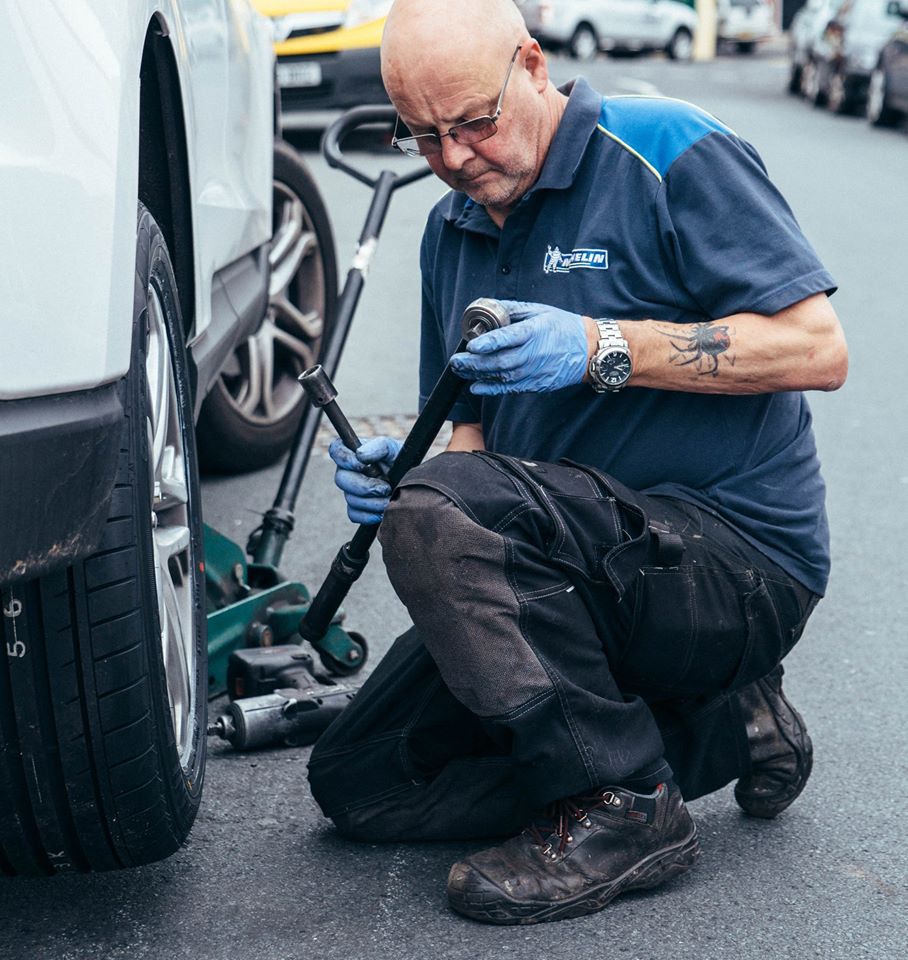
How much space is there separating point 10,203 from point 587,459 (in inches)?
44.4

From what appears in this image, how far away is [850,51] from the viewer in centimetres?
1706

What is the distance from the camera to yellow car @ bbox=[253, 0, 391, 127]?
11023 millimetres

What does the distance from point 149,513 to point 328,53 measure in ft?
31.3

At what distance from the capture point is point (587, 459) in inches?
99.7

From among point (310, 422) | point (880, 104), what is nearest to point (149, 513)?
point (310, 422)

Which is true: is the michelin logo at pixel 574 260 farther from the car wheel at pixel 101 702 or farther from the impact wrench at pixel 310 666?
the car wheel at pixel 101 702

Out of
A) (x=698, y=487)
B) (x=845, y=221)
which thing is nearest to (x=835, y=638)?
(x=698, y=487)

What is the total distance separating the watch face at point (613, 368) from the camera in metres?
2.31

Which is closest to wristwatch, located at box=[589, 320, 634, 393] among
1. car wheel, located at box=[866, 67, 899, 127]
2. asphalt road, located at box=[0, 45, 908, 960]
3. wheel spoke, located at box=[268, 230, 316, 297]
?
asphalt road, located at box=[0, 45, 908, 960]

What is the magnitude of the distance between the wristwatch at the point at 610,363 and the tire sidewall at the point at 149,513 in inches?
25.7

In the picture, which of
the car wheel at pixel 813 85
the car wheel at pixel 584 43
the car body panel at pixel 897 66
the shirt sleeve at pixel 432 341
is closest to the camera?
the shirt sleeve at pixel 432 341

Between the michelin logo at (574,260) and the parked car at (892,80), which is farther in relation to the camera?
the parked car at (892,80)

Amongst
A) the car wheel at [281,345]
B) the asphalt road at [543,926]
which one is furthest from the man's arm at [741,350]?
the car wheel at [281,345]

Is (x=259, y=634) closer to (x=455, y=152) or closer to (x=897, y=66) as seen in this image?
(x=455, y=152)
